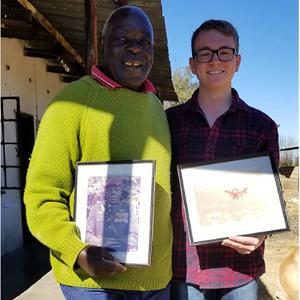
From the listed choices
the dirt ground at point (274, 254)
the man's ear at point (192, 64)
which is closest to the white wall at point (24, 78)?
the dirt ground at point (274, 254)

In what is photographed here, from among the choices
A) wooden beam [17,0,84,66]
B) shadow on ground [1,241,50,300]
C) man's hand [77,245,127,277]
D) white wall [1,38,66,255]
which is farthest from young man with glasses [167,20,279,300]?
white wall [1,38,66,255]

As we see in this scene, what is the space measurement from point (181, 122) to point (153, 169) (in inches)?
17.9

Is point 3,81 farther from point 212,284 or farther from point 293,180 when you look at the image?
point 293,180

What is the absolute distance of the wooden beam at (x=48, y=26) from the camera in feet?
18.5

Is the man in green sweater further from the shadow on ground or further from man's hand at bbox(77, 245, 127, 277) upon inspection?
the shadow on ground

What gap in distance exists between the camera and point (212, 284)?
5.88 ft

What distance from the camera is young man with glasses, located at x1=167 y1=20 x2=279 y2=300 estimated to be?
1801 mm

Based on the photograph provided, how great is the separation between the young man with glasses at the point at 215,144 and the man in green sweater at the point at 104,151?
0.14 m

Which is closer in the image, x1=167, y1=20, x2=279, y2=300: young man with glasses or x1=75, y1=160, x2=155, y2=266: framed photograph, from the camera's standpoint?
x1=75, y1=160, x2=155, y2=266: framed photograph

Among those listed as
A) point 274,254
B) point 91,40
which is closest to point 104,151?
point 91,40

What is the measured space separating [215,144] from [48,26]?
511 centimetres

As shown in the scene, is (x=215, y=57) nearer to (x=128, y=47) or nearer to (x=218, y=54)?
(x=218, y=54)

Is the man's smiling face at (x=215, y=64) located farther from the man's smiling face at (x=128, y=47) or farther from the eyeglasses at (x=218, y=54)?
the man's smiling face at (x=128, y=47)

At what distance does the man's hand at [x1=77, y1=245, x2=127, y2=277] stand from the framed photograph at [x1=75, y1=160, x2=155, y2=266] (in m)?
0.05
